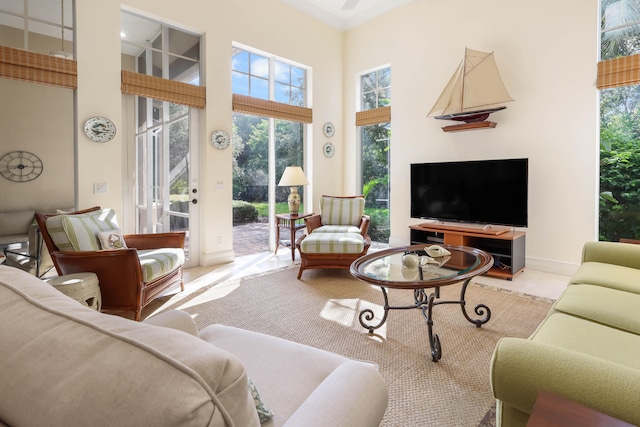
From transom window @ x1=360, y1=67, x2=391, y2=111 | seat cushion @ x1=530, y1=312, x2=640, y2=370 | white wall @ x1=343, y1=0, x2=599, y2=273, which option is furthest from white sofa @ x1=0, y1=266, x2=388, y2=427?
transom window @ x1=360, y1=67, x2=391, y2=111

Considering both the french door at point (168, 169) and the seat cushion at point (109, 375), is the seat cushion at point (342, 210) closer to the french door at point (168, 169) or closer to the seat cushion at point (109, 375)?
the french door at point (168, 169)

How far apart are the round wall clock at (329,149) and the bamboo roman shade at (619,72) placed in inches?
135

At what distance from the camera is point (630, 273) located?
6.91 ft

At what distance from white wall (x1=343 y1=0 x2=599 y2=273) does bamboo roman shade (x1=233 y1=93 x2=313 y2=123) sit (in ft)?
4.72

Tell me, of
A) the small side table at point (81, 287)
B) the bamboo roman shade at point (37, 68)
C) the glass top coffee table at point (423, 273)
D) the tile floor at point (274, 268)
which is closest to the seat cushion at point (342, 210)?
the tile floor at point (274, 268)

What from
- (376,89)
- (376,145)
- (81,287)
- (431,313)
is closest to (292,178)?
(376,145)

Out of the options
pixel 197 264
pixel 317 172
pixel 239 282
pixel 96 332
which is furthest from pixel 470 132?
pixel 96 332

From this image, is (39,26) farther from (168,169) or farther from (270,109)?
(270,109)

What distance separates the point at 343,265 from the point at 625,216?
2.96 meters

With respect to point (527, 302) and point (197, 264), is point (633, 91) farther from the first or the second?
point (197, 264)

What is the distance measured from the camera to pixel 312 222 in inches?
175

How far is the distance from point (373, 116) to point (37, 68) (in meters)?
4.14

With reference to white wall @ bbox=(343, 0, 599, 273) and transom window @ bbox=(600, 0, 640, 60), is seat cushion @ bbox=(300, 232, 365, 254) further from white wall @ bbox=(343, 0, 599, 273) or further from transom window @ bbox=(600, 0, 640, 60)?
transom window @ bbox=(600, 0, 640, 60)

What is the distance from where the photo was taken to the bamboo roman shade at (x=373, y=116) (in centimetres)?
534
